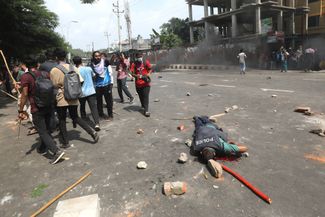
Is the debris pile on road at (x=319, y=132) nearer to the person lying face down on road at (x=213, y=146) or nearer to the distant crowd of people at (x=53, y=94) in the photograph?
the person lying face down on road at (x=213, y=146)

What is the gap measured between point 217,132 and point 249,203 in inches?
56.1

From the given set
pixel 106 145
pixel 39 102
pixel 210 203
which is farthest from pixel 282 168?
pixel 39 102

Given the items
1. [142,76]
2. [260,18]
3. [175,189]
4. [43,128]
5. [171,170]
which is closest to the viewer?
[175,189]

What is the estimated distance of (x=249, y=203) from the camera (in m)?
2.98

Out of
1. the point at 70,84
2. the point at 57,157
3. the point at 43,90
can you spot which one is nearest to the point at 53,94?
the point at 43,90

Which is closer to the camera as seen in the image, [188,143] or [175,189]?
[175,189]

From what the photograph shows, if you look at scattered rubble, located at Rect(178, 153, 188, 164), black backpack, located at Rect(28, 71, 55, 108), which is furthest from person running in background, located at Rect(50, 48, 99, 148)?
scattered rubble, located at Rect(178, 153, 188, 164)

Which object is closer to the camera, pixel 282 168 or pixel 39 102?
pixel 282 168

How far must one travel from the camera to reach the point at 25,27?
1399 centimetres

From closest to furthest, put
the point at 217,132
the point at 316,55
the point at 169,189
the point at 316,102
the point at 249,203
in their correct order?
the point at 249,203 < the point at 169,189 < the point at 217,132 < the point at 316,102 < the point at 316,55

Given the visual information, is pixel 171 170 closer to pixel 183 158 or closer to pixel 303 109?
pixel 183 158

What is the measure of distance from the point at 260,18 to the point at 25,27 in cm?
2670

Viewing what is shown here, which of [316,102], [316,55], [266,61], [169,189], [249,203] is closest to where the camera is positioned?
[249,203]

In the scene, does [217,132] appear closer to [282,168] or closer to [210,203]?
[282,168]
